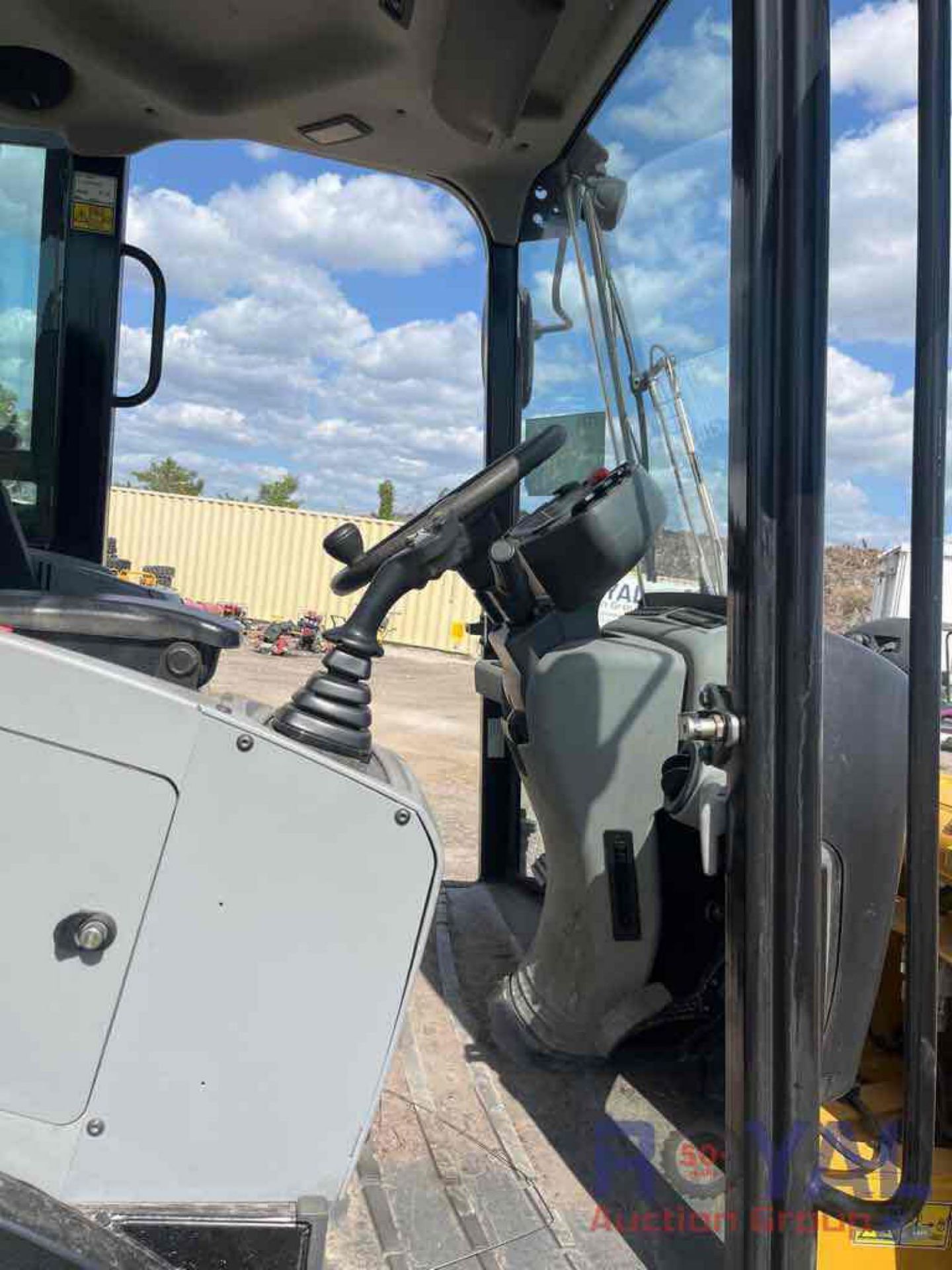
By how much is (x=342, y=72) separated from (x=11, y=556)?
119 cm

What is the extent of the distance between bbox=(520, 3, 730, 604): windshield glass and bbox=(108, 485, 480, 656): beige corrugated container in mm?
18099

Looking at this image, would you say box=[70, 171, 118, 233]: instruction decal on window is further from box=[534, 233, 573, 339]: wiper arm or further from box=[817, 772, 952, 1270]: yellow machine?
box=[817, 772, 952, 1270]: yellow machine

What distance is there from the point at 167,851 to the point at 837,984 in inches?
33.9

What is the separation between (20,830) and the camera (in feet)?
3.12

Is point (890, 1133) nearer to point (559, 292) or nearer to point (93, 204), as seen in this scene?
point (559, 292)

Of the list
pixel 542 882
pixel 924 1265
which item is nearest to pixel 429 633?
pixel 542 882

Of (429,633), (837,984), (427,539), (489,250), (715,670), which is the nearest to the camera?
(837,984)

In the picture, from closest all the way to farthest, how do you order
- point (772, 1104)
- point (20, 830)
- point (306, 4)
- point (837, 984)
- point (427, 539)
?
1. point (20, 830)
2. point (772, 1104)
3. point (837, 984)
4. point (427, 539)
5. point (306, 4)

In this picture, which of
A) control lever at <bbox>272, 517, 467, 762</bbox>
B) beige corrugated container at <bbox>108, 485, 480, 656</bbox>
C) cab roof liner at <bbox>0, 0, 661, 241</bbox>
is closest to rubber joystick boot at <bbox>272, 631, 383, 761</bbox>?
control lever at <bbox>272, 517, 467, 762</bbox>

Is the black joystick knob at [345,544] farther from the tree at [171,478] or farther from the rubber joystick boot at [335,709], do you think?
the tree at [171,478]

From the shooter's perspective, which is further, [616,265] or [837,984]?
[616,265]

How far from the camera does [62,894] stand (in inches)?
38.0

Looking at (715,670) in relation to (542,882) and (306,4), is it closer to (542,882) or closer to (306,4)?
(542,882)

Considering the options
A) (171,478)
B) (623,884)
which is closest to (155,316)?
(623,884)
